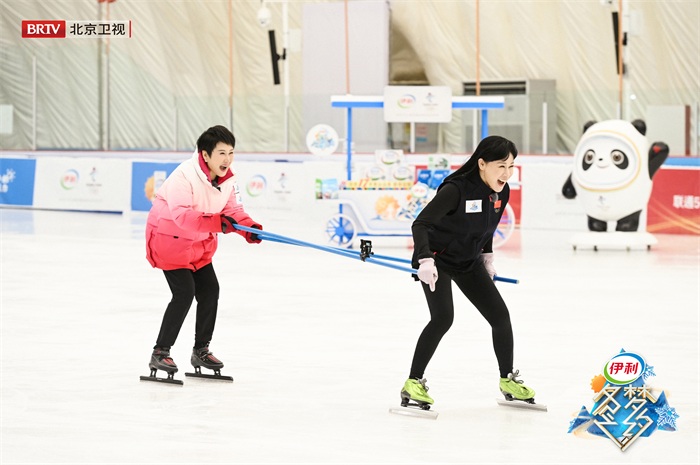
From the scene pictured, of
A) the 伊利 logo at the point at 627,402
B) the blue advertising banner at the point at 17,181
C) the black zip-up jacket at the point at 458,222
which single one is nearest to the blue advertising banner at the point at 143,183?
the blue advertising banner at the point at 17,181

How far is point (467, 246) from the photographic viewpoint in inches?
219

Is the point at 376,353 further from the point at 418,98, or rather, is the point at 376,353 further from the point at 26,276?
the point at 418,98

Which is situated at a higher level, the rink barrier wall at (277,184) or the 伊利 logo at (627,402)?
the rink barrier wall at (277,184)

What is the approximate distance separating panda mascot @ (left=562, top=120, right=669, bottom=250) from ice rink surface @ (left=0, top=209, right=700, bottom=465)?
1.46 m

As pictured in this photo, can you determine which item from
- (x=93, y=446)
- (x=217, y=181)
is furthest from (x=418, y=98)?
(x=93, y=446)

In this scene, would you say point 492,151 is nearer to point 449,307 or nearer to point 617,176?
point 449,307

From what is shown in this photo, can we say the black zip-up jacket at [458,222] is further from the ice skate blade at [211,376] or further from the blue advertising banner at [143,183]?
the blue advertising banner at [143,183]

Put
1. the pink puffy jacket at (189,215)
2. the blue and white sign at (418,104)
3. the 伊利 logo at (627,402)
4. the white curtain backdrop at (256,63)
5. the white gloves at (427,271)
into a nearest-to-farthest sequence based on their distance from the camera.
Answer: the 伊利 logo at (627,402)
the white gloves at (427,271)
the pink puffy jacket at (189,215)
the blue and white sign at (418,104)
the white curtain backdrop at (256,63)

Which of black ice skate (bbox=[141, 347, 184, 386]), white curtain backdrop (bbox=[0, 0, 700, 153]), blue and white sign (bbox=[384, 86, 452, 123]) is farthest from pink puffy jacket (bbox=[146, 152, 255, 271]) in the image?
white curtain backdrop (bbox=[0, 0, 700, 153])

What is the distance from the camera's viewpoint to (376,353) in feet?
23.9

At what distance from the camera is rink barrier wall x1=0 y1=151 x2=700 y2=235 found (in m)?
16.4

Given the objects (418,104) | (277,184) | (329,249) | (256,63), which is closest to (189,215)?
(329,249)

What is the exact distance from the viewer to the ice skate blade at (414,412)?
18.1 feet

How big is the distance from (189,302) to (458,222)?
161cm
